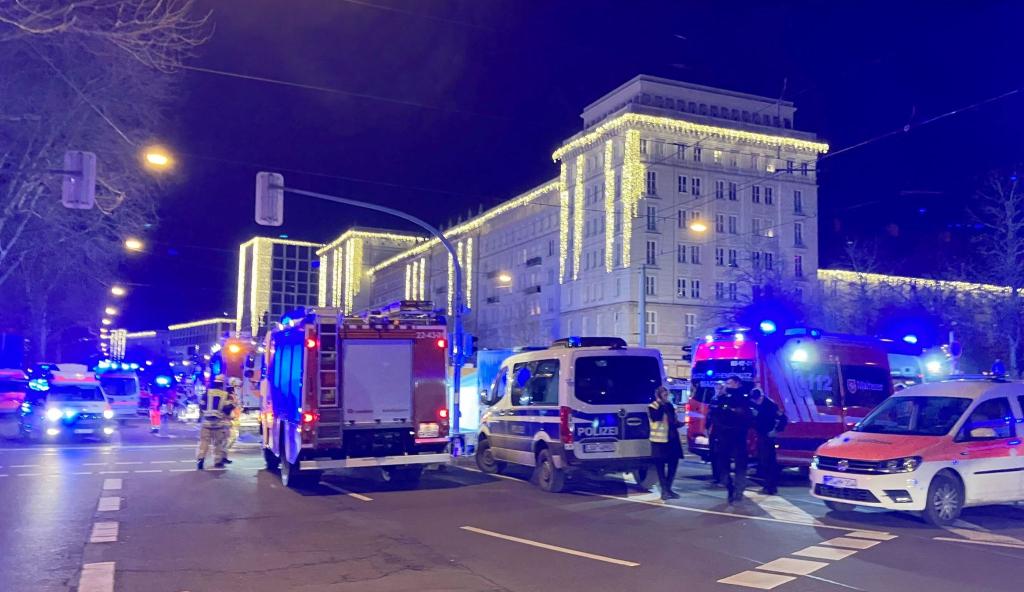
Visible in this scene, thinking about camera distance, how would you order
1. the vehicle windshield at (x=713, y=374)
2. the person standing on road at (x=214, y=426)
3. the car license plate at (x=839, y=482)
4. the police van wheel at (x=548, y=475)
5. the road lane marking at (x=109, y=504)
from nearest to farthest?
1. the car license plate at (x=839, y=482)
2. the road lane marking at (x=109, y=504)
3. the police van wheel at (x=548, y=475)
4. the vehicle windshield at (x=713, y=374)
5. the person standing on road at (x=214, y=426)

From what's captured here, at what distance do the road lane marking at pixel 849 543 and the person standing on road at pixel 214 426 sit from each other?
12203 mm

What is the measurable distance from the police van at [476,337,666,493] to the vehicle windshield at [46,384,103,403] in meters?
17.6

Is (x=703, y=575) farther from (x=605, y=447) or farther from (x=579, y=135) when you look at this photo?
(x=579, y=135)

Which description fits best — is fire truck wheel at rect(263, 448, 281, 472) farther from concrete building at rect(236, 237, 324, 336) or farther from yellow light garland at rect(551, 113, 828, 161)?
concrete building at rect(236, 237, 324, 336)

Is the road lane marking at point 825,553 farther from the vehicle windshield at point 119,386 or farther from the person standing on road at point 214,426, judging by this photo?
the vehicle windshield at point 119,386

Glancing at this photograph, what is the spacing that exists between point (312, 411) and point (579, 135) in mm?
59083

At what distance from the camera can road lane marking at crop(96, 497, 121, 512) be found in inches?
456

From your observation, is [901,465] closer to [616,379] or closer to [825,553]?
[825,553]

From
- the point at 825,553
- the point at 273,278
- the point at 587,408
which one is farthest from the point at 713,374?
the point at 273,278

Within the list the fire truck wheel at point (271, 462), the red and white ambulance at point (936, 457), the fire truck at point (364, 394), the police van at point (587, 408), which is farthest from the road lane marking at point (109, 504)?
the red and white ambulance at point (936, 457)

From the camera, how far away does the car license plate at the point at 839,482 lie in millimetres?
10602


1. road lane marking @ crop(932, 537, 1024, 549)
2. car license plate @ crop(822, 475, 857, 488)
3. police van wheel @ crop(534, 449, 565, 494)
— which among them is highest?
car license plate @ crop(822, 475, 857, 488)

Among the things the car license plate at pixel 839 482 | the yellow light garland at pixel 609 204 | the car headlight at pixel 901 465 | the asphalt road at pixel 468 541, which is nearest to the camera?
the asphalt road at pixel 468 541

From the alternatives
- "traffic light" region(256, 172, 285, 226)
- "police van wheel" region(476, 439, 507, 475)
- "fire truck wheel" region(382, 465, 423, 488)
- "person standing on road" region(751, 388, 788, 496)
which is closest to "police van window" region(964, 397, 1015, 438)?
"person standing on road" region(751, 388, 788, 496)
